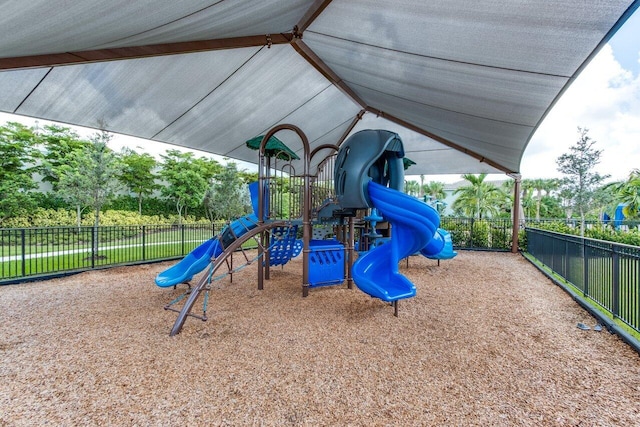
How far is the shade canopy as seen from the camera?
2984 millimetres

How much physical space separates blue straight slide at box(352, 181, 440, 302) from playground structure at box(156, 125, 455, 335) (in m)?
0.01

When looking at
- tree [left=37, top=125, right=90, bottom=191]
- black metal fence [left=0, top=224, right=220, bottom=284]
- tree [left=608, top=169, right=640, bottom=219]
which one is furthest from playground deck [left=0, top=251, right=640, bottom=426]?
tree [left=37, top=125, right=90, bottom=191]

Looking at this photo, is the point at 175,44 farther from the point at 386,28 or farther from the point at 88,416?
the point at 88,416

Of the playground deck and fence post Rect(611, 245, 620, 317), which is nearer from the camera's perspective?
the playground deck

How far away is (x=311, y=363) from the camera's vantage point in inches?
117

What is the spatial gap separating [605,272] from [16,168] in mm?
24348

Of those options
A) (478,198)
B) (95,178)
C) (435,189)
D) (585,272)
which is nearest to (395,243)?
(585,272)

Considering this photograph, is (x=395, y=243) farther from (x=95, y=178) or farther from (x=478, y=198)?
(x=478, y=198)

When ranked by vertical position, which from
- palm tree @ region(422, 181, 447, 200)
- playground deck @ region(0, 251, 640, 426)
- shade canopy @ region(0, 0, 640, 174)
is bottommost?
playground deck @ region(0, 251, 640, 426)

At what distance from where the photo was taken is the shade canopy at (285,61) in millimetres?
2984

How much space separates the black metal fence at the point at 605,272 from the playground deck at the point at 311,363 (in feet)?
1.31

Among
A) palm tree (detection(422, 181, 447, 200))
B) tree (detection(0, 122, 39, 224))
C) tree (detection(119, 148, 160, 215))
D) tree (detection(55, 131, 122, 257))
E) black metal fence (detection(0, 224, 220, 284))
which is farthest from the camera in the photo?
palm tree (detection(422, 181, 447, 200))

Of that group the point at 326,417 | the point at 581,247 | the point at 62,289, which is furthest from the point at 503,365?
the point at 62,289

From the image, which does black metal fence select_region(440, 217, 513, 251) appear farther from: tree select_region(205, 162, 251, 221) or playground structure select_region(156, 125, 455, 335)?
tree select_region(205, 162, 251, 221)
